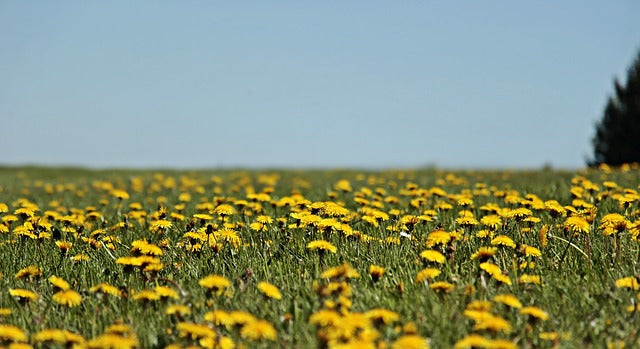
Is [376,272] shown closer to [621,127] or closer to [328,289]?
[328,289]

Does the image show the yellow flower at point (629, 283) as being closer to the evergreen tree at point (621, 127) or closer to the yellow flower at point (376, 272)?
the yellow flower at point (376, 272)

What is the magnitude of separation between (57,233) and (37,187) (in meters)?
10.1

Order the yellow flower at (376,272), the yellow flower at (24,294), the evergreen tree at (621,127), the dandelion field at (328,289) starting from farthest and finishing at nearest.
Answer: the evergreen tree at (621,127), the yellow flower at (376,272), the yellow flower at (24,294), the dandelion field at (328,289)

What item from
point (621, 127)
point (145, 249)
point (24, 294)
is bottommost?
point (24, 294)

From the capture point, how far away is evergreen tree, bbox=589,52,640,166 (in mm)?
24391

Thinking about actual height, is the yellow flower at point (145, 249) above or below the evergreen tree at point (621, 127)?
below

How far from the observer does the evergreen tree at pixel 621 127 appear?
24.4 metres

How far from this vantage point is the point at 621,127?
81.5ft

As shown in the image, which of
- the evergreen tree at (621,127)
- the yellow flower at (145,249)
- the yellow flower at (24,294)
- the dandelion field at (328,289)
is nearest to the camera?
the dandelion field at (328,289)

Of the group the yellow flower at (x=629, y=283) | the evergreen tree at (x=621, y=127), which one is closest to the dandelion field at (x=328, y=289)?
the yellow flower at (x=629, y=283)

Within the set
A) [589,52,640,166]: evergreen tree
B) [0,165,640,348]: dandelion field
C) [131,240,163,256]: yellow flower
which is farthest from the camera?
[589,52,640,166]: evergreen tree

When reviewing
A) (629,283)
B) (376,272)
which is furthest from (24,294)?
A: (629,283)

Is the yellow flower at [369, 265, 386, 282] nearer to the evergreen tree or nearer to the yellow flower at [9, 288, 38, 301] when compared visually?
the yellow flower at [9, 288, 38, 301]

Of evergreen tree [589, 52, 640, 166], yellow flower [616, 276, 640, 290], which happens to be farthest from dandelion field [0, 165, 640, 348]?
evergreen tree [589, 52, 640, 166]
